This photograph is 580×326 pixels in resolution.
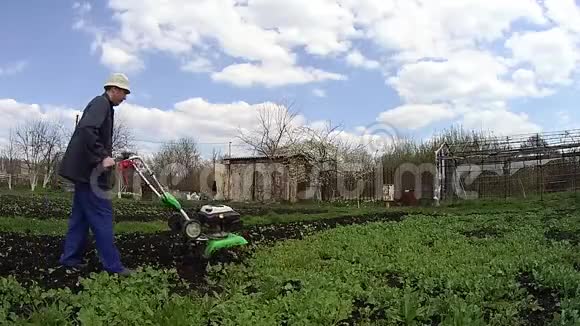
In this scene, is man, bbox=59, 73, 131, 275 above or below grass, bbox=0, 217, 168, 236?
above

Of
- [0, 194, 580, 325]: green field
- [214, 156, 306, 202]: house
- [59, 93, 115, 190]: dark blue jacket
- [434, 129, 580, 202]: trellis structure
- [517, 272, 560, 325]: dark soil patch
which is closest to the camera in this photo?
[0, 194, 580, 325]: green field

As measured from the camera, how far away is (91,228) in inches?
205

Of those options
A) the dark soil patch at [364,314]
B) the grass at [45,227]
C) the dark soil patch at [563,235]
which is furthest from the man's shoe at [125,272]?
the dark soil patch at [563,235]

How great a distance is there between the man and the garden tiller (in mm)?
453

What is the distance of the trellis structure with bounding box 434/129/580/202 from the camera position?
2533cm

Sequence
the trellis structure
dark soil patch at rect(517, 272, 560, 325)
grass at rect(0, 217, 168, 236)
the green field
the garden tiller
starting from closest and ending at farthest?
1. the green field
2. dark soil patch at rect(517, 272, 560, 325)
3. the garden tiller
4. grass at rect(0, 217, 168, 236)
5. the trellis structure

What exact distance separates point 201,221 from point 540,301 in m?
3.48

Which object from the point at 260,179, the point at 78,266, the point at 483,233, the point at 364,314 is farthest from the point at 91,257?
the point at 260,179

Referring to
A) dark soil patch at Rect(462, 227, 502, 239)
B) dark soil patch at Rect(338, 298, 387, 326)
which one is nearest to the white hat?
dark soil patch at Rect(338, 298, 387, 326)

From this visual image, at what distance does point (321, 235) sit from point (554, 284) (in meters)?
4.59

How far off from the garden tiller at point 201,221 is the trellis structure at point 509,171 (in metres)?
20.9

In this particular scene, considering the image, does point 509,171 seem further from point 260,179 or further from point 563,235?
point 563,235

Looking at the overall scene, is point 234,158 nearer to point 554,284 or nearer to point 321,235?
point 321,235

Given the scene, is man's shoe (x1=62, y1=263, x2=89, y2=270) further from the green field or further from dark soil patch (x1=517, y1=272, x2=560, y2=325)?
dark soil patch (x1=517, y1=272, x2=560, y2=325)
